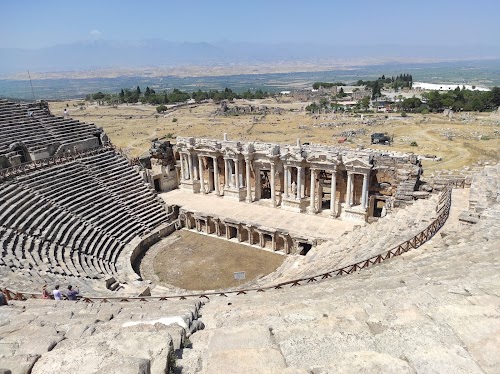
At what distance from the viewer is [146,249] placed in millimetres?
30375

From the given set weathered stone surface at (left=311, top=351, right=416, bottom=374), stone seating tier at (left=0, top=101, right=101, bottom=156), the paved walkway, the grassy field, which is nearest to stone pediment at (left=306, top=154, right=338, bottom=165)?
the paved walkway

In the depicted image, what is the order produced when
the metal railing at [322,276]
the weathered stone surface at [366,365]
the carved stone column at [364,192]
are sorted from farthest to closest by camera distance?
the carved stone column at [364,192]
the metal railing at [322,276]
the weathered stone surface at [366,365]

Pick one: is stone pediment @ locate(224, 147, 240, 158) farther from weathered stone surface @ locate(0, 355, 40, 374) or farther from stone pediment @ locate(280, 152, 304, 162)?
weathered stone surface @ locate(0, 355, 40, 374)

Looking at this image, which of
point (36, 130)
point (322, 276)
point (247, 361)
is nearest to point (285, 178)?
point (322, 276)

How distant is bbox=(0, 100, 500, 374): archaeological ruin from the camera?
668 cm

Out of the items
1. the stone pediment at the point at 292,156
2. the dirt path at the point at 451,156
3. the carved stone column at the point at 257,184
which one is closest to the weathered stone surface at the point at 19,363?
the stone pediment at the point at 292,156

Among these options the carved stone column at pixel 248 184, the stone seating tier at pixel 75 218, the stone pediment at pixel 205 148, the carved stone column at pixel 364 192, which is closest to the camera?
the stone seating tier at pixel 75 218

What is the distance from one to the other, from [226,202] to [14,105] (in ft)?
73.0

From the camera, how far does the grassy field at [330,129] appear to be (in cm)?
5875

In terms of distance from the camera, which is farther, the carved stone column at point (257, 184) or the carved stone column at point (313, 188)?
the carved stone column at point (257, 184)

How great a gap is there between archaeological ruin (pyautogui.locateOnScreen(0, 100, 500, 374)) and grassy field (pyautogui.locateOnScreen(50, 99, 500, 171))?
23946mm

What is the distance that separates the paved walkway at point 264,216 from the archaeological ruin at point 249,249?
8.4 inches

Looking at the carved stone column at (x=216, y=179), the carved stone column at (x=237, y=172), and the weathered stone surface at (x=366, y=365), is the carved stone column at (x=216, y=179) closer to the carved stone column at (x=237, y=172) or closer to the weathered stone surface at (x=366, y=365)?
the carved stone column at (x=237, y=172)

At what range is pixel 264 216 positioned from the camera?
33.1 m
